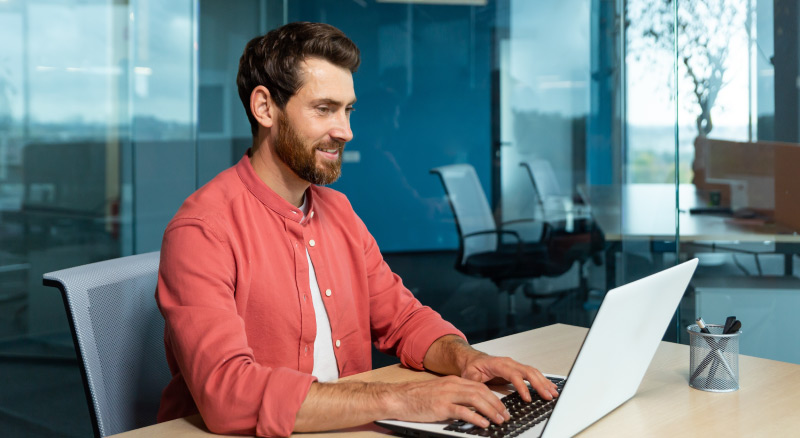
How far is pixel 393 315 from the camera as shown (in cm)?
172

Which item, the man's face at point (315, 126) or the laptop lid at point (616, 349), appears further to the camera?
the man's face at point (315, 126)

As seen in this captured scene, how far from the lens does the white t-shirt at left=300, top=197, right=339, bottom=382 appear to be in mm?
Answer: 1571

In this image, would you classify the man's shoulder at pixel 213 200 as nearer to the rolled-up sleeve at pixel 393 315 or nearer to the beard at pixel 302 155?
the beard at pixel 302 155

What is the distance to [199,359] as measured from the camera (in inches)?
48.3

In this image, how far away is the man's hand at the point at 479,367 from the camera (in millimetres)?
1299

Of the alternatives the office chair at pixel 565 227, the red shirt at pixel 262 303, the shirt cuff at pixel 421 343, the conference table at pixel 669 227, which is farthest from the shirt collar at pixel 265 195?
the office chair at pixel 565 227

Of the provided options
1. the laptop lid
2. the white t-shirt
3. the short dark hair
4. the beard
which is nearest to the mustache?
the beard

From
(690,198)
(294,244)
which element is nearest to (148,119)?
(690,198)

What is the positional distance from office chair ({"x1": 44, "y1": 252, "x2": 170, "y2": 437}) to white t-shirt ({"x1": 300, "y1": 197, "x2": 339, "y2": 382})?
0.98 feet

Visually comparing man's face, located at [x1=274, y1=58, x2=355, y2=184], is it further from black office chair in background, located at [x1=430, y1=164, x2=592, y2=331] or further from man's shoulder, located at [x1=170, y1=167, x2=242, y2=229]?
black office chair in background, located at [x1=430, y1=164, x2=592, y2=331]

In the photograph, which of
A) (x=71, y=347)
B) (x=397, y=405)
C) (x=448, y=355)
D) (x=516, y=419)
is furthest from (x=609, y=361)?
(x=71, y=347)

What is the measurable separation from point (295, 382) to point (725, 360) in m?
0.73

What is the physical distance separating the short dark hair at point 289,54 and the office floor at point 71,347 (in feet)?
7.47

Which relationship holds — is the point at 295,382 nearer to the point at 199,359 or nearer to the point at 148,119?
the point at 199,359
